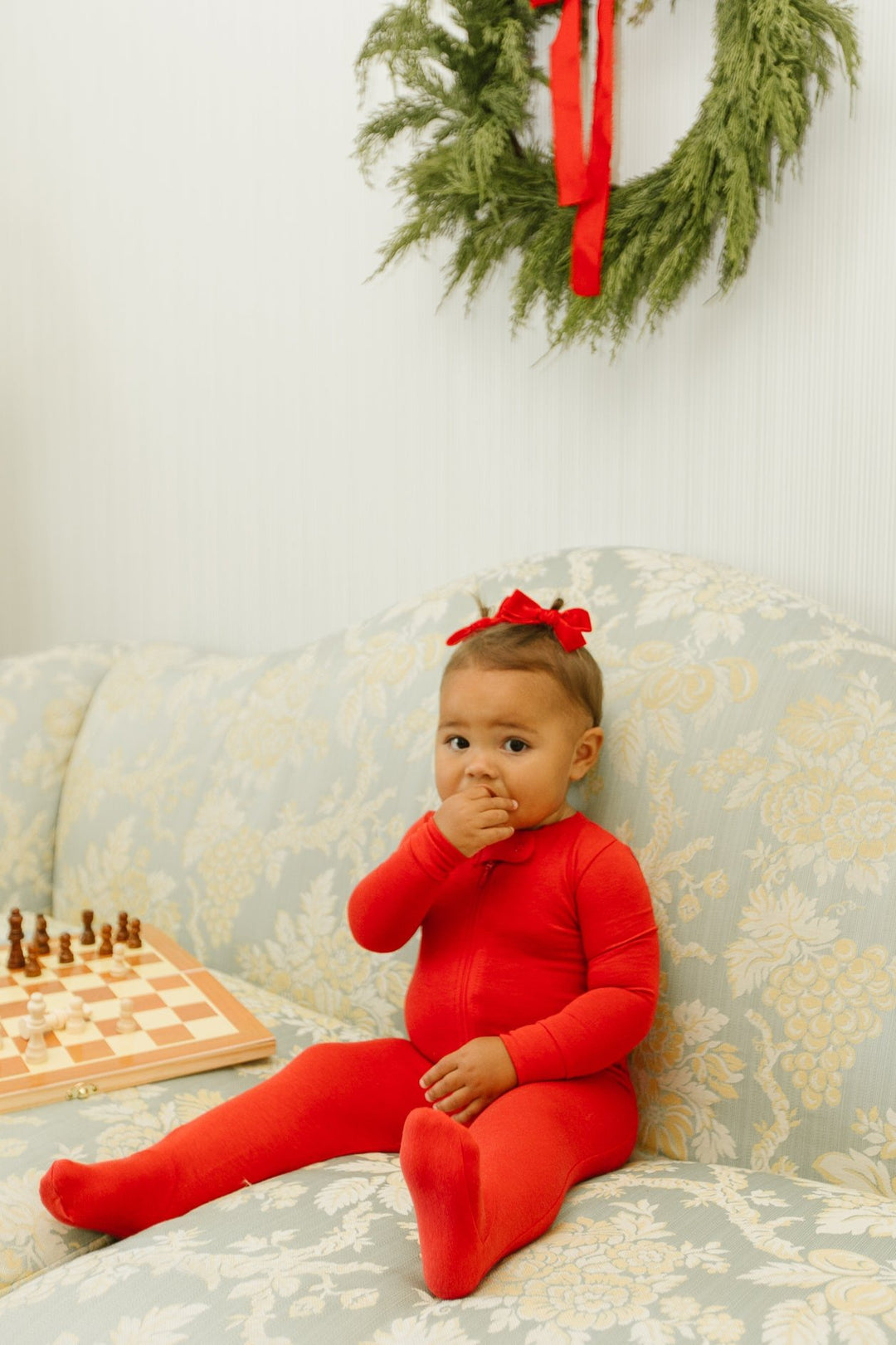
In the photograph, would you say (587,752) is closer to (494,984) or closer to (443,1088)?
(494,984)

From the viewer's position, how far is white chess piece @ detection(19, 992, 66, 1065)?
137cm

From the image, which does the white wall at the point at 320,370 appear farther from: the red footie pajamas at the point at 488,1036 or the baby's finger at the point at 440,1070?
the baby's finger at the point at 440,1070

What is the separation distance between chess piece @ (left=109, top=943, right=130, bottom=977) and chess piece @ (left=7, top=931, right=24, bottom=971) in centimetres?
13

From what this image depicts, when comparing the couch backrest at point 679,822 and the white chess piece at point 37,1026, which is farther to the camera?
the white chess piece at point 37,1026

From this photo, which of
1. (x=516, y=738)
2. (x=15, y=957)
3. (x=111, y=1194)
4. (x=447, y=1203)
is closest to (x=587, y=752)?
(x=516, y=738)

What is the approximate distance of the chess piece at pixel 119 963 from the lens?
1.62m

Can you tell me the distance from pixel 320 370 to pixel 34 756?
899mm

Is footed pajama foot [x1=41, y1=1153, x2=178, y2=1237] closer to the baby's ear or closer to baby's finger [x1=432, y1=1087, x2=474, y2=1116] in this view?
baby's finger [x1=432, y1=1087, x2=474, y2=1116]

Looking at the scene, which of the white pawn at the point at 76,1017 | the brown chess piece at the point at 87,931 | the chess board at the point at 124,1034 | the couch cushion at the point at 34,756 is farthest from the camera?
the couch cushion at the point at 34,756

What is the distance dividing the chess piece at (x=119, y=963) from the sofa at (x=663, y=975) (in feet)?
0.50

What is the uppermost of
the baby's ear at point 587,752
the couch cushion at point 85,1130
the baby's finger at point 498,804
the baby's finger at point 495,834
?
the baby's ear at point 587,752

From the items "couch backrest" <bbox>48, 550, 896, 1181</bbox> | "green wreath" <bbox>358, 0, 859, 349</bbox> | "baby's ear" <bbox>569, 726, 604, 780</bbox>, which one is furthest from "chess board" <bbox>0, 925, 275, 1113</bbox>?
"green wreath" <bbox>358, 0, 859, 349</bbox>

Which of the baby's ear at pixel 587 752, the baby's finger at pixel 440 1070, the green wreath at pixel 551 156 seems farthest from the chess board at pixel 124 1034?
the green wreath at pixel 551 156

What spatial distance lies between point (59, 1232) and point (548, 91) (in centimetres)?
160
